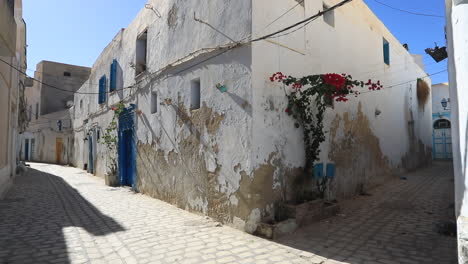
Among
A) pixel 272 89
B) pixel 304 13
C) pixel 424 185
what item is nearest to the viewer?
pixel 272 89

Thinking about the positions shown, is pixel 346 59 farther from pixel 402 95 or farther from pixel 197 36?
pixel 402 95

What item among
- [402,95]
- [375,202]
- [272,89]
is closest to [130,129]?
[272,89]

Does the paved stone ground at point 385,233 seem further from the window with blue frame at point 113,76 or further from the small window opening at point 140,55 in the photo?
the window with blue frame at point 113,76

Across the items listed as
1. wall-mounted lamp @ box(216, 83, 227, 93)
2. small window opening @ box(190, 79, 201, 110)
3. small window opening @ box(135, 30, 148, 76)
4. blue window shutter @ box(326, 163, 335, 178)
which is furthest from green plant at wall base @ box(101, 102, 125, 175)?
blue window shutter @ box(326, 163, 335, 178)

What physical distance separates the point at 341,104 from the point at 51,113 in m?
22.8

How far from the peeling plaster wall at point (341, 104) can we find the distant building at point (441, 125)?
871 centimetres

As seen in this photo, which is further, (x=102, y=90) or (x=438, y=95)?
(x=438, y=95)

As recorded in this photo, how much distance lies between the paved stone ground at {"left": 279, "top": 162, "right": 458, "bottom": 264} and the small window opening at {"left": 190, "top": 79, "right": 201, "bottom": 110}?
334cm

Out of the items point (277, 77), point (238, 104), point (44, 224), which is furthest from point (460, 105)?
point (44, 224)

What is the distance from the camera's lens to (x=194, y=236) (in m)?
4.72

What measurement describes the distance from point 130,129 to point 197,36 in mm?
4829

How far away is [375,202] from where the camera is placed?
7.25 m

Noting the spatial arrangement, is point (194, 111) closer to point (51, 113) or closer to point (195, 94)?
point (195, 94)

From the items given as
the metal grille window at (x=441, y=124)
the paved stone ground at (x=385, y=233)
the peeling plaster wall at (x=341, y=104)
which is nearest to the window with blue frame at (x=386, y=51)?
the peeling plaster wall at (x=341, y=104)
